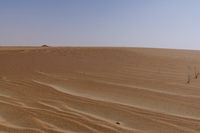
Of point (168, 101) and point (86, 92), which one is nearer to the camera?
point (168, 101)

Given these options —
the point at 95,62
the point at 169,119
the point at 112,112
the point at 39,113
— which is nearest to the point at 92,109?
the point at 112,112

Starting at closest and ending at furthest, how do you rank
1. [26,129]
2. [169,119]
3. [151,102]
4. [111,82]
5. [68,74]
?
→ [26,129]
[169,119]
[151,102]
[111,82]
[68,74]

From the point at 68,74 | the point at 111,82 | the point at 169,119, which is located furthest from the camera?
the point at 68,74

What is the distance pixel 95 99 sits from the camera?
454 cm

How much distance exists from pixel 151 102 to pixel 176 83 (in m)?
1.72

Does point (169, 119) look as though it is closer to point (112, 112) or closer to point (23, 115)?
point (112, 112)

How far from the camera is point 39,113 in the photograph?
Answer: 12.2 feet

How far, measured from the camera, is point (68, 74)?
6758 mm

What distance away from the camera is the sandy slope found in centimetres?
336

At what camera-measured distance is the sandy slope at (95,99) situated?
11.0ft

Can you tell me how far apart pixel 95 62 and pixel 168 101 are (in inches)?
168

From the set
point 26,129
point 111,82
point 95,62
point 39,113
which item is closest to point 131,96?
point 111,82

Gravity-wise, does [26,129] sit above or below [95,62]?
below

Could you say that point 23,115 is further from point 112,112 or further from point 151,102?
point 151,102
